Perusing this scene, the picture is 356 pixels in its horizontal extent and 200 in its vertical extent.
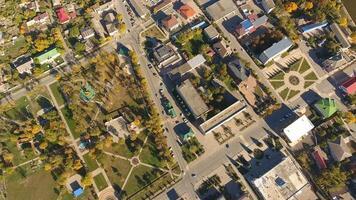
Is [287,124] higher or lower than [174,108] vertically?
lower

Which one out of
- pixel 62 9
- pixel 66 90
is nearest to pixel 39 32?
pixel 62 9

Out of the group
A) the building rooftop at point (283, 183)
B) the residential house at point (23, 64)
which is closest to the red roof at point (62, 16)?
the residential house at point (23, 64)

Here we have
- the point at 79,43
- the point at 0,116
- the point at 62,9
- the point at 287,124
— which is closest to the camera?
the point at 287,124

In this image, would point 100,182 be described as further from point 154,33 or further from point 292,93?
point 292,93

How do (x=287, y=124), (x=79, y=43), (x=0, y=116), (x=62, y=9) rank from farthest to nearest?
(x=62, y=9) < (x=79, y=43) < (x=0, y=116) < (x=287, y=124)

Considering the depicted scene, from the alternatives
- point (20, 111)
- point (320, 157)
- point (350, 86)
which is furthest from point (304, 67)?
point (20, 111)

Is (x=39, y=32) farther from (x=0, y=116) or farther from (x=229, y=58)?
(x=229, y=58)

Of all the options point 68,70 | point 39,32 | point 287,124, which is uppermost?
point 39,32
